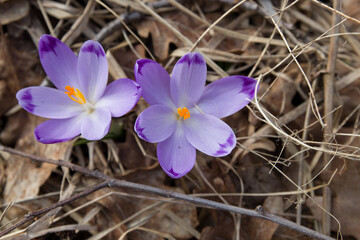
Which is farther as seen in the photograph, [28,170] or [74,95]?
[28,170]

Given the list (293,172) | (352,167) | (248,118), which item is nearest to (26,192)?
(248,118)

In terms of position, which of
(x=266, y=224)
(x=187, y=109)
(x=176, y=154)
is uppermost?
(x=187, y=109)

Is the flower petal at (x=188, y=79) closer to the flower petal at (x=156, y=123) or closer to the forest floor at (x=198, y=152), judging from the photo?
the flower petal at (x=156, y=123)

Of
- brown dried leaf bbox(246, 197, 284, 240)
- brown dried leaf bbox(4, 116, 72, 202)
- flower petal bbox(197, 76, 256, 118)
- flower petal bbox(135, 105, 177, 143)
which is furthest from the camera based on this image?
brown dried leaf bbox(4, 116, 72, 202)

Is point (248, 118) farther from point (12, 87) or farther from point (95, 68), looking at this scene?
point (12, 87)

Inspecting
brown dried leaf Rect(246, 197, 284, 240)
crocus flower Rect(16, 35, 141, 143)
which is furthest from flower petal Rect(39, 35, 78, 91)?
brown dried leaf Rect(246, 197, 284, 240)

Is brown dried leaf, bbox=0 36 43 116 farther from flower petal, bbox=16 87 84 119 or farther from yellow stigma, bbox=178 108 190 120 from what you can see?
yellow stigma, bbox=178 108 190 120

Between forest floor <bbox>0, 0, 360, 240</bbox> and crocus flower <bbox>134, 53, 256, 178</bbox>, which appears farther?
forest floor <bbox>0, 0, 360, 240</bbox>

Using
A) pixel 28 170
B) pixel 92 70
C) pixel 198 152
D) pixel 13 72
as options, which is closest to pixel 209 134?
pixel 198 152

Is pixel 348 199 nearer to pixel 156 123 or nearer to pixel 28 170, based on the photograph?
pixel 156 123
